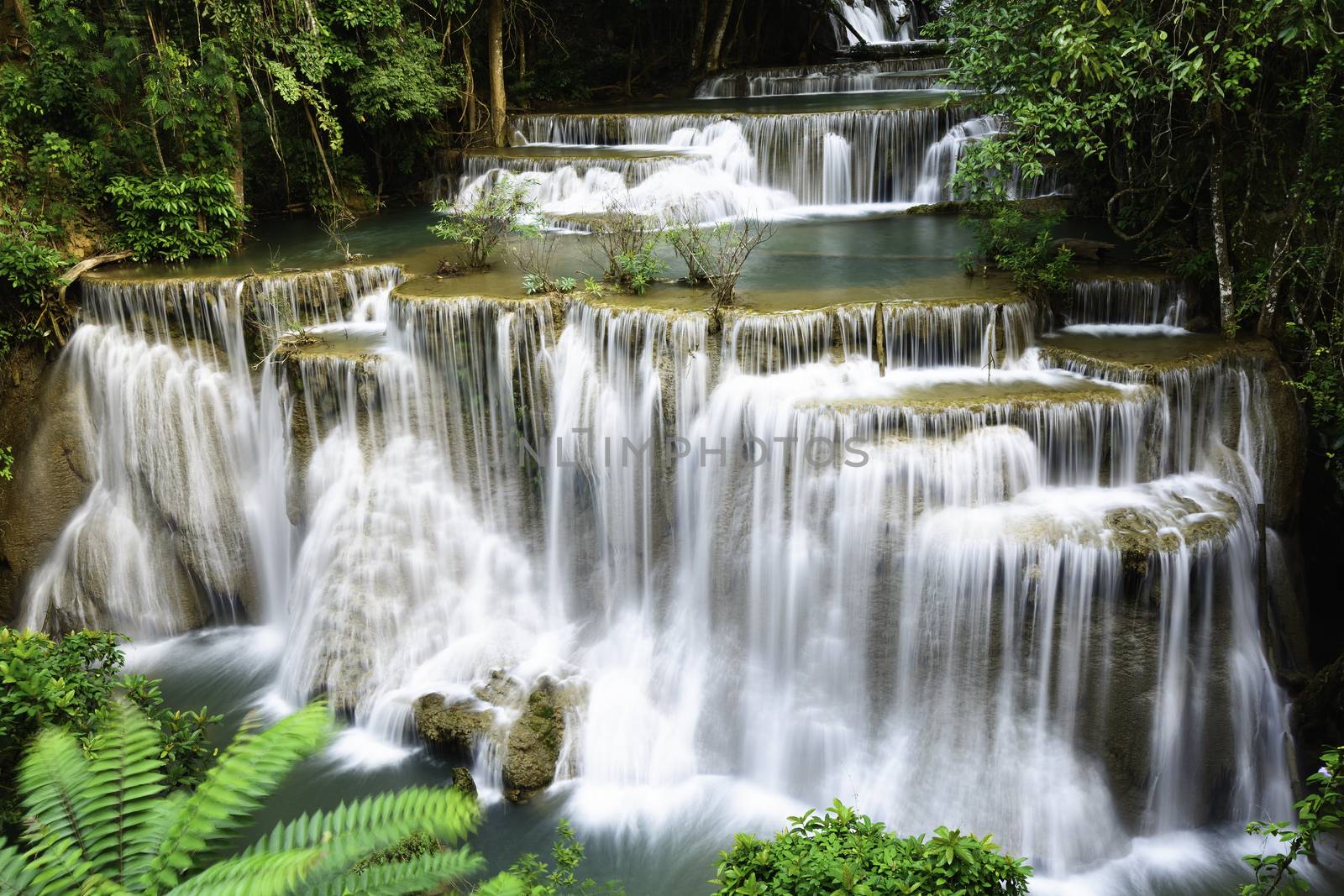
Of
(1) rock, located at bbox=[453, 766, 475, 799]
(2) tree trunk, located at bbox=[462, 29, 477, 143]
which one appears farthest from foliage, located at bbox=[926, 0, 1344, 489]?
(2) tree trunk, located at bbox=[462, 29, 477, 143]

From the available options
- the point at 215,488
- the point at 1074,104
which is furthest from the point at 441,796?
the point at 215,488

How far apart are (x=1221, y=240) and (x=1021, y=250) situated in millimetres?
1857

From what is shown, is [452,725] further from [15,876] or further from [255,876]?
[255,876]

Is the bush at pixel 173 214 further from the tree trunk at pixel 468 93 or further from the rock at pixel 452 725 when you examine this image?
the rock at pixel 452 725

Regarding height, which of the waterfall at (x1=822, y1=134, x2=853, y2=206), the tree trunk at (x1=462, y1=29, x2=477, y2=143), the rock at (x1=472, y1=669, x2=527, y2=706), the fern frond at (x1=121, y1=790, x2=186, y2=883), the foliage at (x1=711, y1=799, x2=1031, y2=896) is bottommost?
the rock at (x1=472, y1=669, x2=527, y2=706)

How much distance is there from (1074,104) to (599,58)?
1605cm

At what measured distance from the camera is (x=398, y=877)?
12.0ft

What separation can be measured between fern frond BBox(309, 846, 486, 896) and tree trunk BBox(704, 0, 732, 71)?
2101 centimetres

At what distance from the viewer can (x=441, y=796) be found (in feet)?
12.4

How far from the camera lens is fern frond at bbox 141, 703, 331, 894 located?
3568 mm

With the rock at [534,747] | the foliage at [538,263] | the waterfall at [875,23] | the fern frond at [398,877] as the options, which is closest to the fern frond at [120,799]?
the fern frond at [398,877]

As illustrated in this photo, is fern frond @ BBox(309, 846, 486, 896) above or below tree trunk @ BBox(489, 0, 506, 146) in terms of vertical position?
below

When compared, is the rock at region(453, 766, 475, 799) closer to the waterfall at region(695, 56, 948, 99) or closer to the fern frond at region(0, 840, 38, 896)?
the fern frond at region(0, 840, 38, 896)

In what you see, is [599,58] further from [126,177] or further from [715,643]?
[715,643]
